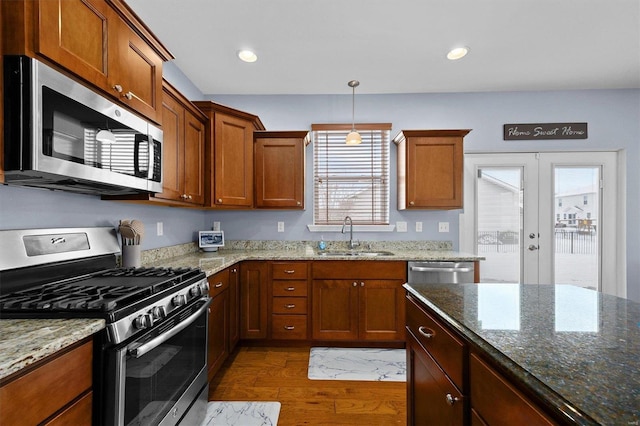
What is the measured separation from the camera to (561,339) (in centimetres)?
81

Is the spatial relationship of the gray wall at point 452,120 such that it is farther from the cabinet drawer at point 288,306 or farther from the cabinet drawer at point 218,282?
the cabinet drawer at point 218,282

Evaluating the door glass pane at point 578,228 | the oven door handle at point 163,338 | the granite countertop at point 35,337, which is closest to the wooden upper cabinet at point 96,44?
the granite countertop at point 35,337

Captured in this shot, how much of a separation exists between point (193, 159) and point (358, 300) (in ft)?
6.52

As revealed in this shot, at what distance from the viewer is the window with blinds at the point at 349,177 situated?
339 cm

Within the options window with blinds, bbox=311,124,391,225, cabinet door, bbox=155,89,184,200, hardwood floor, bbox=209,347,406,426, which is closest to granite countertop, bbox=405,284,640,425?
hardwood floor, bbox=209,347,406,426

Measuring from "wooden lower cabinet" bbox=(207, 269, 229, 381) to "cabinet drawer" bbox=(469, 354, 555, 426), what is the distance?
1.65 meters

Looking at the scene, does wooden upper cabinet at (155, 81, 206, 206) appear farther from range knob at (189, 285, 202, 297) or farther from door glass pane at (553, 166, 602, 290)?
door glass pane at (553, 166, 602, 290)

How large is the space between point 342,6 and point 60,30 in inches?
65.3

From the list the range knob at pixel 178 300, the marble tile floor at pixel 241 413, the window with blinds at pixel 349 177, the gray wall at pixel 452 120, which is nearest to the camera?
the range knob at pixel 178 300

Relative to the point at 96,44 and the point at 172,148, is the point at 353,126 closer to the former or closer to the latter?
the point at 172,148

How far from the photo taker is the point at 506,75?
296 centimetres

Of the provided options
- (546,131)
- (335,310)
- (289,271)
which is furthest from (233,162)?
(546,131)

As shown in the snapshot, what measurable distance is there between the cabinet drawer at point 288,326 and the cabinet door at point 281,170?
113 centimetres

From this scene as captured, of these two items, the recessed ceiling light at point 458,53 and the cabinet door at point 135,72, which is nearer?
the cabinet door at point 135,72
